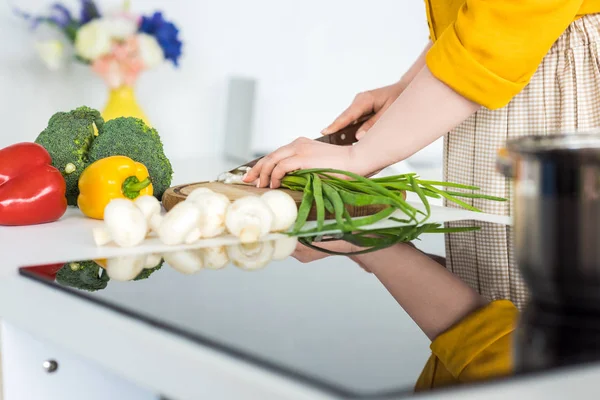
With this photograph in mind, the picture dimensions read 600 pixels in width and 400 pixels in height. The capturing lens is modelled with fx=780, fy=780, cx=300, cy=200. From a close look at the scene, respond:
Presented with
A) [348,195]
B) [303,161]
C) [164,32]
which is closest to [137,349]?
[348,195]

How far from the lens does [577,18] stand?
4.08 feet

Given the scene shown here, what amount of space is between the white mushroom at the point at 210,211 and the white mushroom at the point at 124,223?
64mm

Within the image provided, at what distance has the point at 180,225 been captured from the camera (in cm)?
87

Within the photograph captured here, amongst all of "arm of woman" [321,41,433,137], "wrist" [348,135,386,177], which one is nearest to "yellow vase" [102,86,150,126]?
"arm of woman" [321,41,433,137]

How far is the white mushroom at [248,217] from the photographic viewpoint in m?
0.88

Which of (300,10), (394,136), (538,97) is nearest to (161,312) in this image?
(394,136)

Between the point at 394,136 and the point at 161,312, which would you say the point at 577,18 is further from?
the point at 161,312

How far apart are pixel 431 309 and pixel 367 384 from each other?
205 millimetres

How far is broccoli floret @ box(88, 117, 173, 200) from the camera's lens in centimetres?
121

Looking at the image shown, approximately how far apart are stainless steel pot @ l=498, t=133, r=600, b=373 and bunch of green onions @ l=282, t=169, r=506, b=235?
40cm

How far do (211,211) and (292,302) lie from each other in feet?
0.92

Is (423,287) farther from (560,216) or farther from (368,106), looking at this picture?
(368,106)

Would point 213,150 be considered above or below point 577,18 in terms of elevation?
below

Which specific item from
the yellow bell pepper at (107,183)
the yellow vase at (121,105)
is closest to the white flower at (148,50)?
the yellow vase at (121,105)
